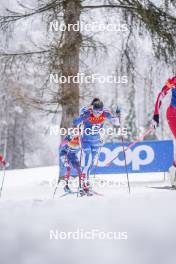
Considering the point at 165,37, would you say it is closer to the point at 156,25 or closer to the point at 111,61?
the point at 156,25

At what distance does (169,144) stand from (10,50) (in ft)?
15.0

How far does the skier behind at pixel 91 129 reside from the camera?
6215mm

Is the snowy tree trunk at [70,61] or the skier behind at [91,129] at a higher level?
the snowy tree trunk at [70,61]

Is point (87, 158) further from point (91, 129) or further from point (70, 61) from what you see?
point (70, 61)

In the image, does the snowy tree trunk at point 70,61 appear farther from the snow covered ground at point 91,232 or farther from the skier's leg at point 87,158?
the snow covered ground at point 91,232

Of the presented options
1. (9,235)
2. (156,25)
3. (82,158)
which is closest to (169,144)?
(156,25)

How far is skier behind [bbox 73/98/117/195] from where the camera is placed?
621 cm

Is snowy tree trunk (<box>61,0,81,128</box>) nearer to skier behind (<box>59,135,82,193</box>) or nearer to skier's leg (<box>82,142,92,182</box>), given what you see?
skier behind (<box>59,135,82,193</box>)

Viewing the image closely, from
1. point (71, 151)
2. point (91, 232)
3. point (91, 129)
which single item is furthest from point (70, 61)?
point (91, 232)

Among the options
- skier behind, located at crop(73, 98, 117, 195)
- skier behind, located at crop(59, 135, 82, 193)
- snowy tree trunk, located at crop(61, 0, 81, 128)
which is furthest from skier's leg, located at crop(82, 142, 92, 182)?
snowy tree trunk, located at crop(61, 0, 81, 128)

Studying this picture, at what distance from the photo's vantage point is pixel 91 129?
6.32 metres

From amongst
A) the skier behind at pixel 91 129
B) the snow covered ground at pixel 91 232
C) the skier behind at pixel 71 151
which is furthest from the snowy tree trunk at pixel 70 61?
the snow covered ground at pixel 91 232

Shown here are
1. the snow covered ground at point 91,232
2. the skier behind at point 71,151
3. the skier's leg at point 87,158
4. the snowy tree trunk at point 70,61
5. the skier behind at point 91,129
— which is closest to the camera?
the snow covered ground at point 91,232

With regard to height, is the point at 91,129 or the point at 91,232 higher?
the point at 91,129
